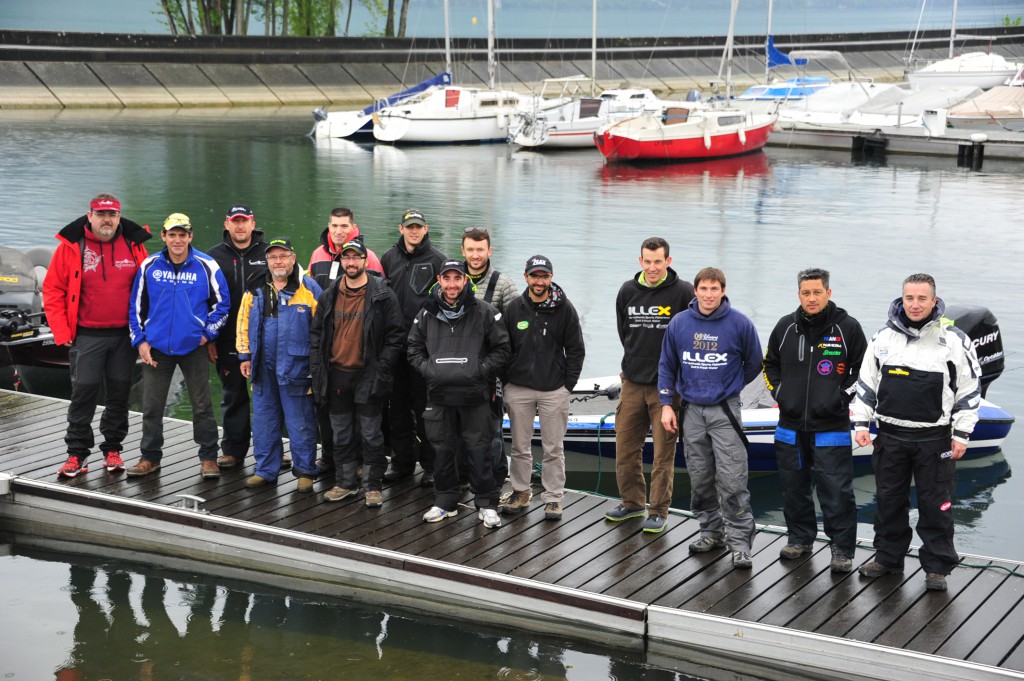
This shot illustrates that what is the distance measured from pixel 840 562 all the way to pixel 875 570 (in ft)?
0.67

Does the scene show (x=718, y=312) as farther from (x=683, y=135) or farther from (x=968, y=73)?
(x=968, y=73)

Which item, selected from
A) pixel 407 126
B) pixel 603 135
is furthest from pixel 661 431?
pixel 407 126

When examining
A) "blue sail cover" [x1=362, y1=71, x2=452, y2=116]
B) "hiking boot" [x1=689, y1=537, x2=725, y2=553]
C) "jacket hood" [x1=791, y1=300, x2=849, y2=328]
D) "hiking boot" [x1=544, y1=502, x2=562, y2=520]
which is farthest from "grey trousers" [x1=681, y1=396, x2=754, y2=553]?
"blue sail cover" [x1=362, y1=71, x2=452, y2=116]

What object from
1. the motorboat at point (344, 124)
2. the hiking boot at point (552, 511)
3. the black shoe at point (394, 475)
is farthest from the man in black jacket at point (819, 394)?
the motorboat at point (344, 124)

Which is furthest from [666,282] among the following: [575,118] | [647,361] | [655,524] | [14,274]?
[575,118]

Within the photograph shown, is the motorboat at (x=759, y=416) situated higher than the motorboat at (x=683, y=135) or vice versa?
the motorboat at (x=683, y=135)

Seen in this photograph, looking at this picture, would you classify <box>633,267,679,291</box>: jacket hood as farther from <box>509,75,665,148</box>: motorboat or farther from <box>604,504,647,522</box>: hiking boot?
<box>509,75,665,148</box>: motorboat

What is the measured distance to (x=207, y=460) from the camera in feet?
27.7

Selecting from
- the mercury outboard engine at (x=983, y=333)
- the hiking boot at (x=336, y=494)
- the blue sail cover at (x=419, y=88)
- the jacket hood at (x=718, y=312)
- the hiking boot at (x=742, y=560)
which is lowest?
the hiking boot at (x=742, y=560)

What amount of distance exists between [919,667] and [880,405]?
4.60 ft

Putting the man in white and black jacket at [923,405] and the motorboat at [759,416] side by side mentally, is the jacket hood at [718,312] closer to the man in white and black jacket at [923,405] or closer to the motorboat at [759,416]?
the man in white and black jacket at [923,405]

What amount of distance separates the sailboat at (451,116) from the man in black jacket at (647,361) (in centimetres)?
3547

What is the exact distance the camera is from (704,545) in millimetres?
7230

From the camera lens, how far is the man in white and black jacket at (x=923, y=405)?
6230 millimetres
